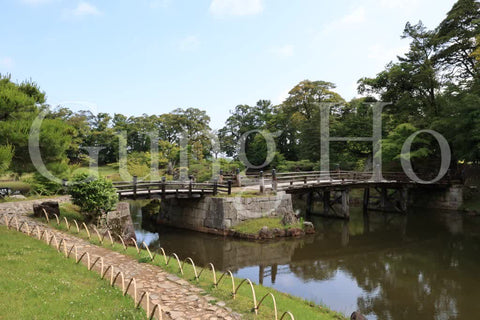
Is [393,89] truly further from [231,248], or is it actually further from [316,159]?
[231,248]

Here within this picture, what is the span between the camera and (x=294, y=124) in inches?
1572

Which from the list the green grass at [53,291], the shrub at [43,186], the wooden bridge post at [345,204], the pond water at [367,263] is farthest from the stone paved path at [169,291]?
the wooden bridge post at [345,204]

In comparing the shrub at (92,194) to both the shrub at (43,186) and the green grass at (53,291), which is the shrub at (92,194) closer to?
the green grass at (53,291)

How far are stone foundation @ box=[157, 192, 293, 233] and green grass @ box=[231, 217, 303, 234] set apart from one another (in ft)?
0.81

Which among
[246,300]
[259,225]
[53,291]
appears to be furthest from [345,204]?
[53,291]

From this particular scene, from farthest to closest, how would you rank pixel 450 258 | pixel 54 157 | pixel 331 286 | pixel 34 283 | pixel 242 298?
pixel 450 258 < pixel 54 157 < pixel 331 286 < pixel 242 298 < pixel 34 283

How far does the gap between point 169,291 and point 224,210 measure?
10.6m

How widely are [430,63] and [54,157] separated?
3126 centimetres

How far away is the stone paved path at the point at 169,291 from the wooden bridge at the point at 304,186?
296 inches

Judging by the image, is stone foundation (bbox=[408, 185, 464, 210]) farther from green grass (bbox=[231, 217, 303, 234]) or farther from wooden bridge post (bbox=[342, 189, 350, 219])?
green grass (bbox=[231, 217, 303, 234])

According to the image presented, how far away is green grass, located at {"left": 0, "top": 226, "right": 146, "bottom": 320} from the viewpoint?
5273 millimetres

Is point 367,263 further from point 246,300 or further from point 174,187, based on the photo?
point 174,187

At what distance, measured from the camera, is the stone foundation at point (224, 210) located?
58.2 ft

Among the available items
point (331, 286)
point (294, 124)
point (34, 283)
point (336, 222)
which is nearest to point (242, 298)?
point (34, 283)
